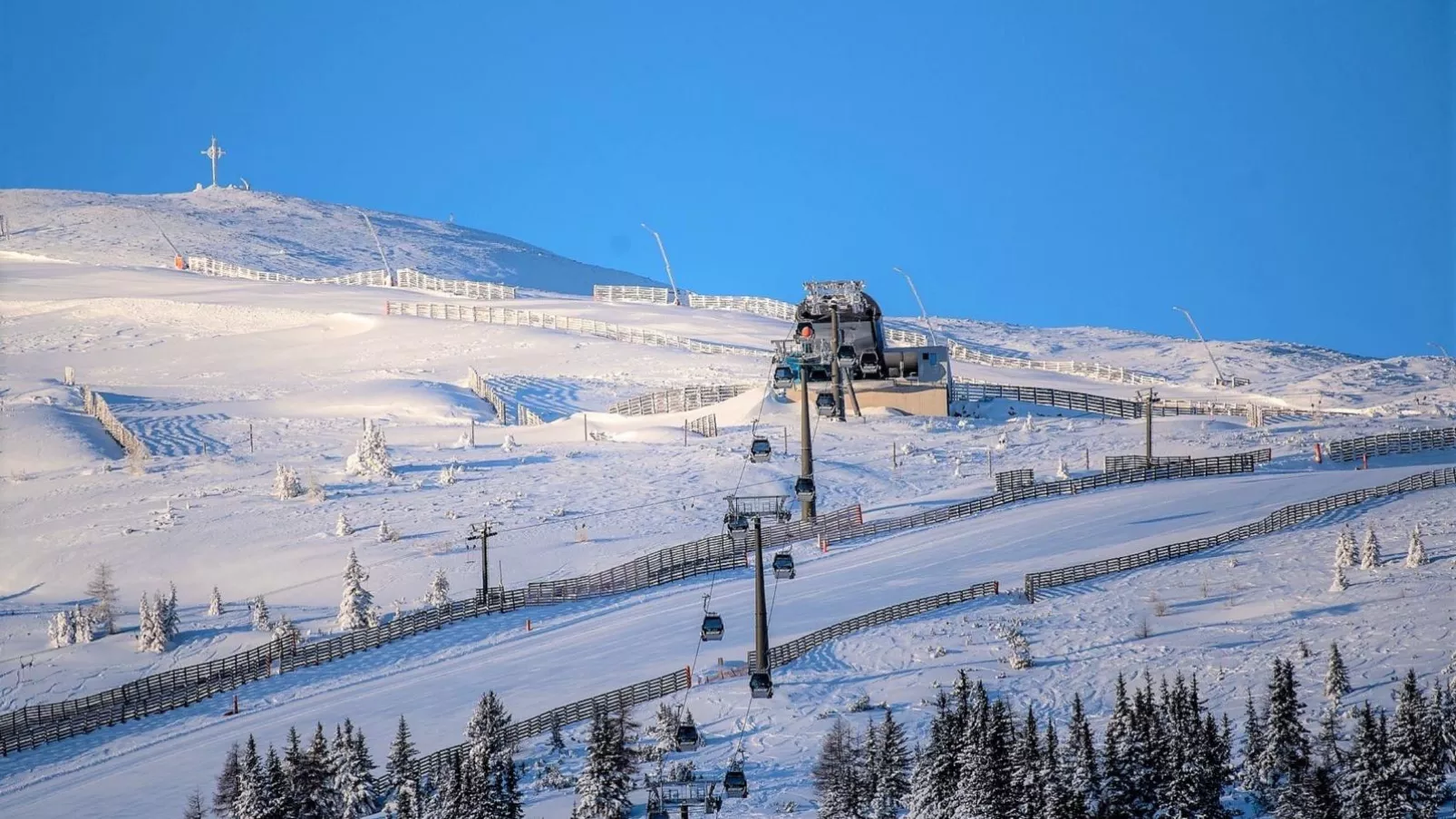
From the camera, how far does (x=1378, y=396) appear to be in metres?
114

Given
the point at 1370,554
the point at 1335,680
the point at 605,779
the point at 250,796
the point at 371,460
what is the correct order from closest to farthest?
the point at 605,779 → the point at 250,796 → the point at 1335,680 → the point at 1370,554 → the point at 371,460

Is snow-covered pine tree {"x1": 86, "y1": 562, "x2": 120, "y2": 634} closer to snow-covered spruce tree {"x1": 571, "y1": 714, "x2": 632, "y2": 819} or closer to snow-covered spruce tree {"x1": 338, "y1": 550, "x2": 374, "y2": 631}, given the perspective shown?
snow-covered spruce tree {"x1": 338, "y1": 550, "x2": 374, "y2": 631}

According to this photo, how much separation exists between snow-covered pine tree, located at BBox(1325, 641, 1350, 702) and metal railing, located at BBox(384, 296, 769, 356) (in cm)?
6753

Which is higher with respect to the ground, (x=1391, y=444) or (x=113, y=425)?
(x=113, y=425)

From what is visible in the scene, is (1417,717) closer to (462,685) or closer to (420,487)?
(462,685)

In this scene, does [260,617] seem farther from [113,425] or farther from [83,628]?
[113,425]

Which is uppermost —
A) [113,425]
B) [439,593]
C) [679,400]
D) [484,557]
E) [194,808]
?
[679,400]

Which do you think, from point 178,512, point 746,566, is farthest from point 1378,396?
point 178,512

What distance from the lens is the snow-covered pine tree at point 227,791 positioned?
50.3 m

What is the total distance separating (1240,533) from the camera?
231 ft

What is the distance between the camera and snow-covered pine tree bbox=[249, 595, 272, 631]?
6700 cm

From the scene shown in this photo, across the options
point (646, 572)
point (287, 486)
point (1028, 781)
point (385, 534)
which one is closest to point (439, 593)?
point (646, 572)

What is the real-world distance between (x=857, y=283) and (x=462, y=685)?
131 feet

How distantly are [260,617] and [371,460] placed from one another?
20.1 metres
